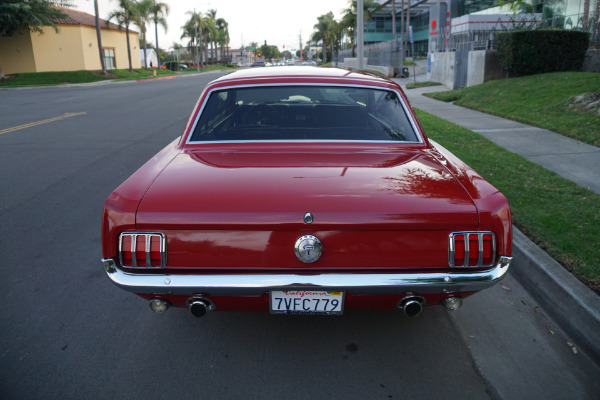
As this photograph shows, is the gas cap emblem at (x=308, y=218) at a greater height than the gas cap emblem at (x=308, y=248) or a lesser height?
greater

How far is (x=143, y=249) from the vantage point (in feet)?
7.95

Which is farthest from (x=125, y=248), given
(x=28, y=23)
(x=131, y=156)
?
(x=28, y=23)

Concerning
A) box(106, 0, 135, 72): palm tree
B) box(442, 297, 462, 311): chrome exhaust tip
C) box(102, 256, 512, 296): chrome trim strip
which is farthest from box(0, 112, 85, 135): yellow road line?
box(106, 0, 135, 72): palm tree

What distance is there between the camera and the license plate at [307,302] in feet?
8.08

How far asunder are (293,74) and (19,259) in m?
2.90

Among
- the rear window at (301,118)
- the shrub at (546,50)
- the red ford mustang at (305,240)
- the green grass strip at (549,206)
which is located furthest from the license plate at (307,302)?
the shrub at (546,50)

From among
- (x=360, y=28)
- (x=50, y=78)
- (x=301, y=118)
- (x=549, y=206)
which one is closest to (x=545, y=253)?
(x=549, y=206)

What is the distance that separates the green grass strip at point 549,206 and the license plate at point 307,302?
207 cm

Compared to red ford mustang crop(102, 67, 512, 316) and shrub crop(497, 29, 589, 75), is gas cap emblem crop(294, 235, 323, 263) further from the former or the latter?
shrub crop(497, 29, 589, 75)

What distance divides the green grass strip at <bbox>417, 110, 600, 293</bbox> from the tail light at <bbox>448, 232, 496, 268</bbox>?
1461mm

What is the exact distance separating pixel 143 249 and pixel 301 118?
171 cm

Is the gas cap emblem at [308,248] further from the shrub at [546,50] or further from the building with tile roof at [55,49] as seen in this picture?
the building with tile roof at [55,49]

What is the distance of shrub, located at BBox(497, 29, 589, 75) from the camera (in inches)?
605

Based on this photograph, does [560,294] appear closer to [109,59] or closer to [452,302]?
[452,302]
